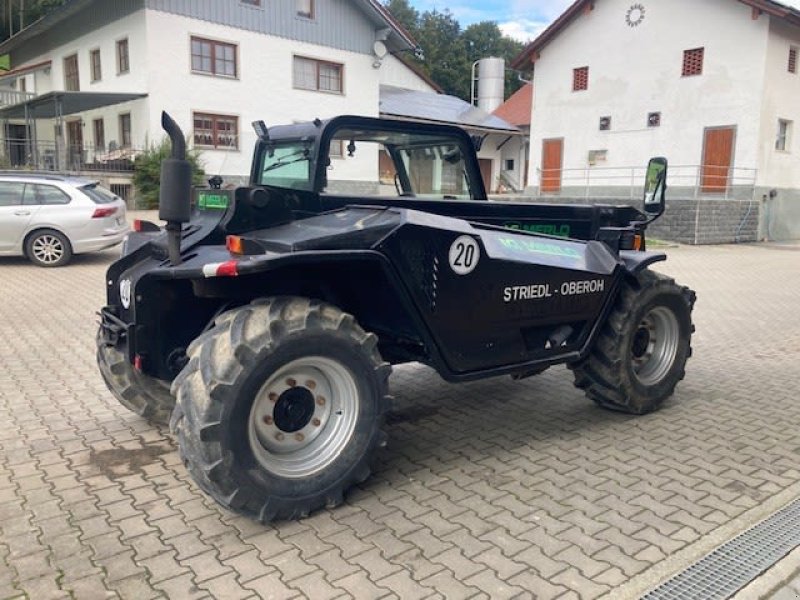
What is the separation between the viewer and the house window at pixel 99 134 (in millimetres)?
26422

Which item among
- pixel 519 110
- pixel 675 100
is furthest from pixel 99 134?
pixel 519 110

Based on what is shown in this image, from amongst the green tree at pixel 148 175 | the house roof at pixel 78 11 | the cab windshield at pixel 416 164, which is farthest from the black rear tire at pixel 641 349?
the house roof at pixel 78 11

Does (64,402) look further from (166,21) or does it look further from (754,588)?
(166,21)

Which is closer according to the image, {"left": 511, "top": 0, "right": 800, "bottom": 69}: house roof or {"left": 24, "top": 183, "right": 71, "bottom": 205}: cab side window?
{"left": 24, "top": 183, "right": 71, "bottom": 205}: cab side window

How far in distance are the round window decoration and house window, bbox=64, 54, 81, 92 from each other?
21.5m

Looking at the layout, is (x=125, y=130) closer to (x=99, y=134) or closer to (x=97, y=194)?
(x=99, y=134)

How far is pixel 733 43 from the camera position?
957 inches

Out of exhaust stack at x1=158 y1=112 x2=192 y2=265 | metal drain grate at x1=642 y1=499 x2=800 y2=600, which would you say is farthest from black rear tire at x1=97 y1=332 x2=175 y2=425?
metal drain grate at x1=642 y1=499 x2=800 y2=600

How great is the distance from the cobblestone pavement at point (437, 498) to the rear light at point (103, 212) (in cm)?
684

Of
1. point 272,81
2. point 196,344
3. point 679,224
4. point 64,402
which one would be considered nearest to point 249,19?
point 272,81

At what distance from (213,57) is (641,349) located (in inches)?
918

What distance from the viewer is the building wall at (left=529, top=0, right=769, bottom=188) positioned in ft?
79.4

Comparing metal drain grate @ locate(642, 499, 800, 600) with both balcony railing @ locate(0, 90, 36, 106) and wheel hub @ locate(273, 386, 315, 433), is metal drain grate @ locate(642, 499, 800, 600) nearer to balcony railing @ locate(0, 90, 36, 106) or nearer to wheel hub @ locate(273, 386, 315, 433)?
wheel hub @ locate(273, 386, 315, 433)

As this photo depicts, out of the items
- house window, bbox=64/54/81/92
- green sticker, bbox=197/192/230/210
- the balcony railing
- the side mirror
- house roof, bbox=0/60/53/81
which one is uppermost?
house roof, bbox=0/60/53/81
